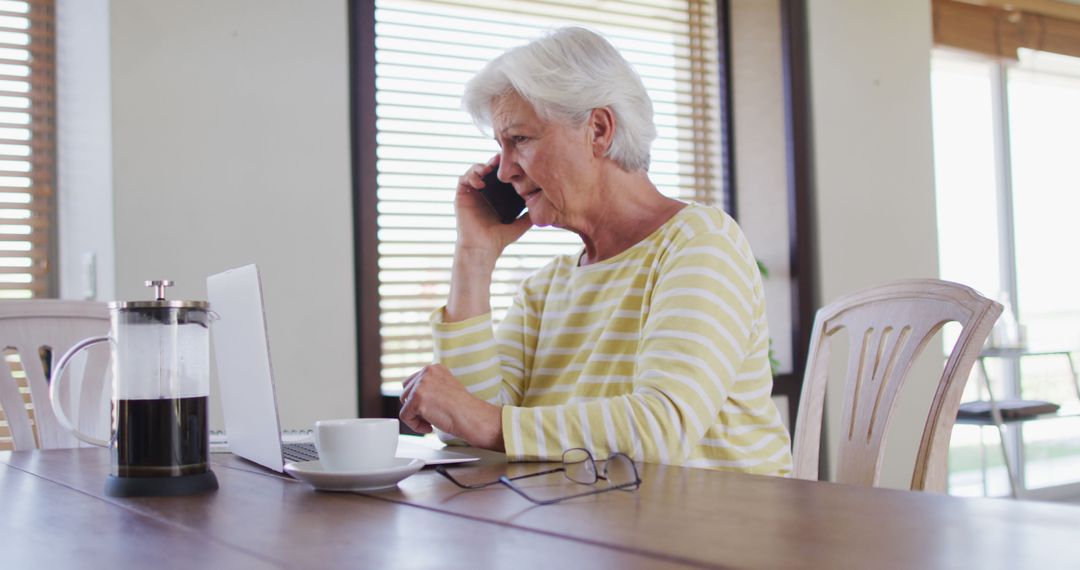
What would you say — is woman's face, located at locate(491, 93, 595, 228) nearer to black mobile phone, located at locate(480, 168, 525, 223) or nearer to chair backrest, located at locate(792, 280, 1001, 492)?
black mobile phone, located at locate(480, 168, 525, 223)

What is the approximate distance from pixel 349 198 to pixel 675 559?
7.54ft

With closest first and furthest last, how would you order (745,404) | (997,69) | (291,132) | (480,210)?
1. (745,404)
2. (480,210)
3. (291,132)
4. (997,69)

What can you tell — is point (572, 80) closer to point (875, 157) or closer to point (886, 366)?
point (886, 366)

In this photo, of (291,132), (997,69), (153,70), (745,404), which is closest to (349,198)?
(291,132)

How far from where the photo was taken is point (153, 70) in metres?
2.52

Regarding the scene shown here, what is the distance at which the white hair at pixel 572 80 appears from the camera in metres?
1.51

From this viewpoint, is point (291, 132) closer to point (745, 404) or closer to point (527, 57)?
point (527, 57)

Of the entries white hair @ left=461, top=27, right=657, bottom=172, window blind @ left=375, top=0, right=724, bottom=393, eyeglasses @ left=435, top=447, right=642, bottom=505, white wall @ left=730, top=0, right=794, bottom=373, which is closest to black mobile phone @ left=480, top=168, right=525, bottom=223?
white hair @ left=461, top=27, right=657, bottom=172

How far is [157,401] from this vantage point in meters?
0.98

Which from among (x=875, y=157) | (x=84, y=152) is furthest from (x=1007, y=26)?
(x=84, y=152)

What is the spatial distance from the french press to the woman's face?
27.4 inches

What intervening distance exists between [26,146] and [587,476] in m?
2.30

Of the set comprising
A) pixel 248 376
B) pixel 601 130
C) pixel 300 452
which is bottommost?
pixel 300 452

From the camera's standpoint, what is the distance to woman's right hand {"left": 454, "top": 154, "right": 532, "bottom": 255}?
5.63 ft
